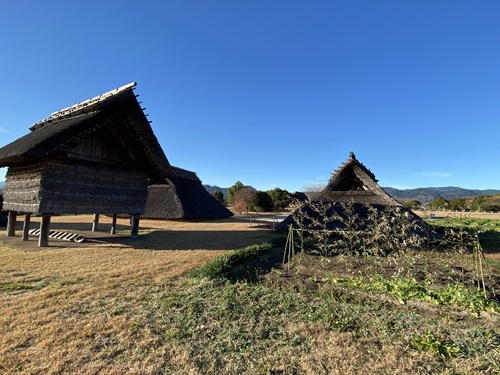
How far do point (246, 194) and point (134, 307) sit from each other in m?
36.1

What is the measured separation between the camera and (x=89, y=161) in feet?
36.3

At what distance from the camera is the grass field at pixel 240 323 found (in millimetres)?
3088

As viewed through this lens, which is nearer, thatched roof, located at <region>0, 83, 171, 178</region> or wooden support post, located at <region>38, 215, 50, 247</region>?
thatched roof, located at <region>0, 83, 171, 178</region>

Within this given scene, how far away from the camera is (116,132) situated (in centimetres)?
1191

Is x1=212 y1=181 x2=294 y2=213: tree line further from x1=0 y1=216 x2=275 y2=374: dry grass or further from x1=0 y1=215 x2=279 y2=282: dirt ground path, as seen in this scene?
x1=0 y1=216 x2=275 y2=374: dry grass

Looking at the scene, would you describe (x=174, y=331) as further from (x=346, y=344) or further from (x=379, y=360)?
(x=379, y=360)

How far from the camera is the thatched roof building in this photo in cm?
2255

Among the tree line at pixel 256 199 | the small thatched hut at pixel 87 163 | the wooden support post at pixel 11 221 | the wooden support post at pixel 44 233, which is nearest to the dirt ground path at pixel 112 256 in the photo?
the wooden support post at pixel 44 233

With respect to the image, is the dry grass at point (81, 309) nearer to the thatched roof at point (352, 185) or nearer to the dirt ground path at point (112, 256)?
the dirt ground path at point (112, 256)

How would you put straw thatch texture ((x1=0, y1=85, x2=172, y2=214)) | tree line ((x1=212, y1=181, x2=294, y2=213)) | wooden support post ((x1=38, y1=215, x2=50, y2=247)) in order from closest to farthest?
1. straw thatch texture ((x1=0, y1=85, x2=172, y2=214))
2. wooden support post ((x1=38, y1=215, x2=50, y2=247))
3. tree line ((x1=212, y1=181, x2=294, y2=213))

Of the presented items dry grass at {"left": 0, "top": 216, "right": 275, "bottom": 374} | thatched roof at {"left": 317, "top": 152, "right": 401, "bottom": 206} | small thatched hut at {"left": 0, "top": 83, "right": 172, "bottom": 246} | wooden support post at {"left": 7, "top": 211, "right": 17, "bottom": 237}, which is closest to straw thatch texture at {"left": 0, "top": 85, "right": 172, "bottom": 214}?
small thatched hut at {"left": 0, "top": 83, "right": 172, "bottom": 246}

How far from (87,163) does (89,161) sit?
0.37 ft

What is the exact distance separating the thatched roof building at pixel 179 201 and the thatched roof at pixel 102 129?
8.62 m

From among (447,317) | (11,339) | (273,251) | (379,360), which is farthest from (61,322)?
(273,251)
